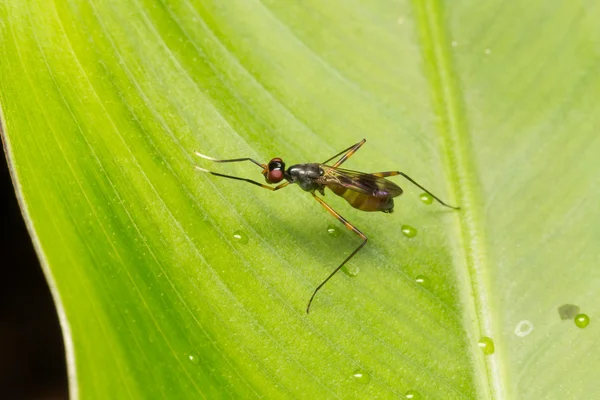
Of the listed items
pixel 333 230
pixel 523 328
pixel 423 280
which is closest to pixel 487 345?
pixel 523 328

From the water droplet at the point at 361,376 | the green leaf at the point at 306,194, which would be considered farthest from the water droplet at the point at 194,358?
the water droplet at the point at 361,376

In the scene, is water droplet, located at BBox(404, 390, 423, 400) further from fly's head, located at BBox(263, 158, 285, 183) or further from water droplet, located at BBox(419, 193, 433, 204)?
fly's head, located at BBox(263, 158, 285, 183)

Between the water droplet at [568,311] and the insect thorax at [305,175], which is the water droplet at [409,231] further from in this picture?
the water droplet at [568,311]

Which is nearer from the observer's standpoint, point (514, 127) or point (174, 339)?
point (174, 339)

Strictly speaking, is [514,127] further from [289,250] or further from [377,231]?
[289,250]

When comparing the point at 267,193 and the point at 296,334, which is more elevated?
the point at 267,193

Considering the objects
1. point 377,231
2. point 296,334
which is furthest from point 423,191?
point 296,334
